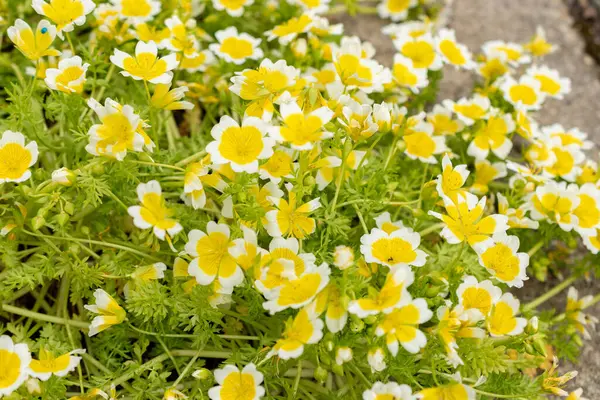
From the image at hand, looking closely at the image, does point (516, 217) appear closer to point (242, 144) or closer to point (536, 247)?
point (536, 247)

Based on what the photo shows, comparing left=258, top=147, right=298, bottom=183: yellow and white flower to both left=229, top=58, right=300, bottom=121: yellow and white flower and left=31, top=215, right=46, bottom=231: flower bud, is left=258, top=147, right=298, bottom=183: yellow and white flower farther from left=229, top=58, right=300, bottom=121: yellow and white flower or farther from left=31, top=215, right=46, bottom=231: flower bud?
left=31, top=215, right=46, bottom=231: flower bud

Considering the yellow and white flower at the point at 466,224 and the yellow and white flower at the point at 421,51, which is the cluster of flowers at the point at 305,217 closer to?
the yellow and white flower at the point at 466,224

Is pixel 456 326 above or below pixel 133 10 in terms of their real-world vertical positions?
below

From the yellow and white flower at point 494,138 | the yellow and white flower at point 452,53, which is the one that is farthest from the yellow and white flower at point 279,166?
the yellow and white flower at point 452,53

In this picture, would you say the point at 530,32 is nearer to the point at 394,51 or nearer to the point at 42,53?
the point at 394,51

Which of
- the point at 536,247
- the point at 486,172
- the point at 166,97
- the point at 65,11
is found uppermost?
the point at 65,11

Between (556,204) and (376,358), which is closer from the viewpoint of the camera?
(376,358)

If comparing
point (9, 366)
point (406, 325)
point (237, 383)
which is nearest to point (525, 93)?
point (406, 325)
